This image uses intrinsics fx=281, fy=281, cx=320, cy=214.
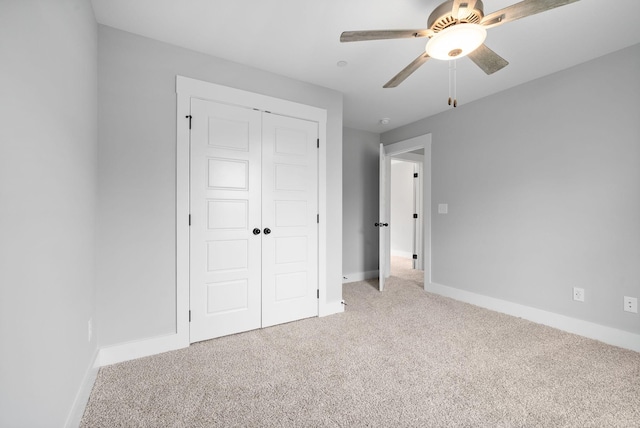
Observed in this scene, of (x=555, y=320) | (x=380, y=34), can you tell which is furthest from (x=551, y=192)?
(x=380, y=34)

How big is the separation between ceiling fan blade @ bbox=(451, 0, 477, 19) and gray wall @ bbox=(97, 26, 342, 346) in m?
1.95

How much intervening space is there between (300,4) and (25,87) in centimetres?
157

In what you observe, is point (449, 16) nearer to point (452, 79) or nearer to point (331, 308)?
point (452, 79)

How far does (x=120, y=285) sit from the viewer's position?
2082 millimetres

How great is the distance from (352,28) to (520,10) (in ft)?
3.57

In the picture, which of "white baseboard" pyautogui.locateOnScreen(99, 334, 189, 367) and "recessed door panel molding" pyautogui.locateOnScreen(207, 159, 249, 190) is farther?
"recessed door panel molding" pyautogui.locateOnScreen(207, 159, 249, 190)

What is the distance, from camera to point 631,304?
227cm

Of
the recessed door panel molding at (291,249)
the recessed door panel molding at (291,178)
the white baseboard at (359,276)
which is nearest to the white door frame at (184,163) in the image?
the recessed door panel molding at (291,178)

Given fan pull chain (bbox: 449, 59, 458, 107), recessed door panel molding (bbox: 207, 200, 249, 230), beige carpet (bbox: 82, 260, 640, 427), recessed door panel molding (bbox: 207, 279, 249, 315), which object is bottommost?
beige carpet (bbox: 82, 260, 640, 427)

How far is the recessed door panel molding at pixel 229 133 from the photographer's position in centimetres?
244

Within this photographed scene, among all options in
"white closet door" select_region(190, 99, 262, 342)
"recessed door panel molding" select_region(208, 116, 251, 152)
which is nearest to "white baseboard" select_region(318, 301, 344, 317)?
"white closet door" select_region(190, 99, 262, 342)

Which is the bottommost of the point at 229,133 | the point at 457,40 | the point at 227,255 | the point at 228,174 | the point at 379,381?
the point at 379,381

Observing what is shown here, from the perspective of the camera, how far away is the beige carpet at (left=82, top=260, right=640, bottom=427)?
4.92 feet

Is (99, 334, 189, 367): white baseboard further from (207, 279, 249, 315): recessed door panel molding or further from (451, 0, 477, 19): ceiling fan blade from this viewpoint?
(451, 0, 477, 19): ceiling fan blade
